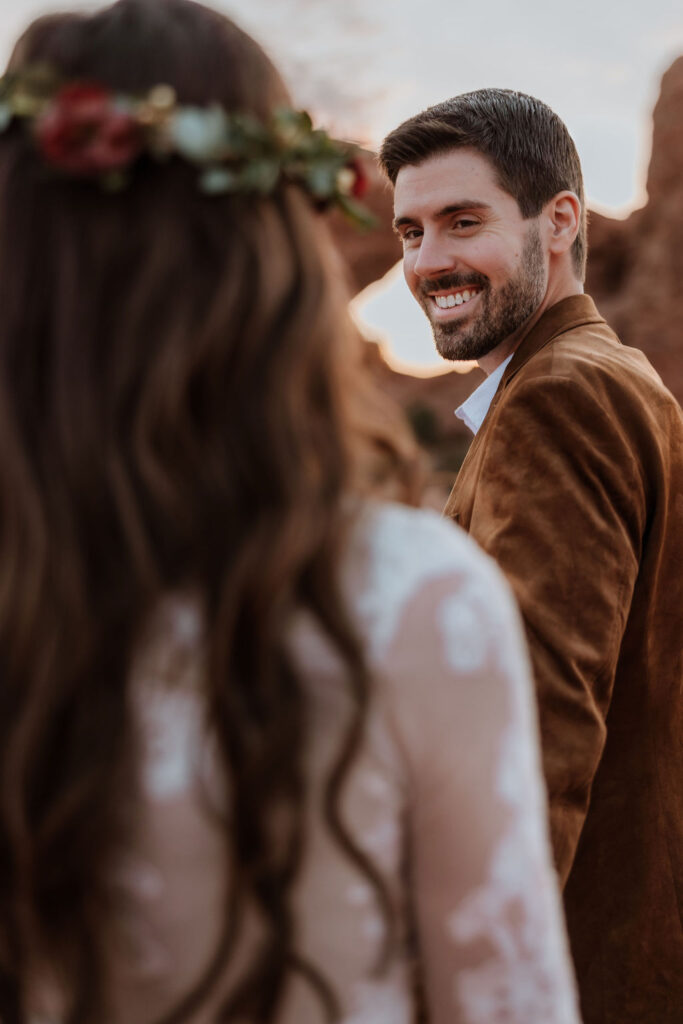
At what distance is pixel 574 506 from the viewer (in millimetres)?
1441

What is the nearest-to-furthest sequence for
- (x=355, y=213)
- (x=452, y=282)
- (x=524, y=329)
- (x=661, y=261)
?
(x=355, y=213) → (x=524, y=329) → (x=452, y=282) → (x=661, y=261)

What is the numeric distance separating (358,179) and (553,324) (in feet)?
3.11

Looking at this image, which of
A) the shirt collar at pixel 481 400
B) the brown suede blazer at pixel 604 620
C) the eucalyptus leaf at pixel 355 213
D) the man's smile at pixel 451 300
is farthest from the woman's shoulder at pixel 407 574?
the man's smile at pixel 451 300

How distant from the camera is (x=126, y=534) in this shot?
2.42 ft

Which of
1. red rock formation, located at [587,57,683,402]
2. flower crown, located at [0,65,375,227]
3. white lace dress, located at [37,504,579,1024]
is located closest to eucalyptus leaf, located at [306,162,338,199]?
flower crown, located at [0,65,375,227]

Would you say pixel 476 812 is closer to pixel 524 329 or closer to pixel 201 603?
pixel 201 603

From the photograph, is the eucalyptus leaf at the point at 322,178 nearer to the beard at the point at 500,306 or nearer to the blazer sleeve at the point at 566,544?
the blazer sleeve at the point at 566,544

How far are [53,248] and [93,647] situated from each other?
1.08ft

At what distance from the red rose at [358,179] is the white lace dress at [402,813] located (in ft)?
1.11

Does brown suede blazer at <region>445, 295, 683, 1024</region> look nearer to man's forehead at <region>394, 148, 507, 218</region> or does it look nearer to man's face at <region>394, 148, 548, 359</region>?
man's face at <region>394, 148, 548, 359</region>

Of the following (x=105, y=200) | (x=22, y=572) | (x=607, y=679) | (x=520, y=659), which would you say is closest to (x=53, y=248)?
(x=105, y=200)

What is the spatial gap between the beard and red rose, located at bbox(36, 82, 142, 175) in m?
1.27

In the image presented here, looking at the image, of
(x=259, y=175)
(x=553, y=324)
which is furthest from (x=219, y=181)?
(x=553, y=324)

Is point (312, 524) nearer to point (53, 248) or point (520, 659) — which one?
point (520, 659)
